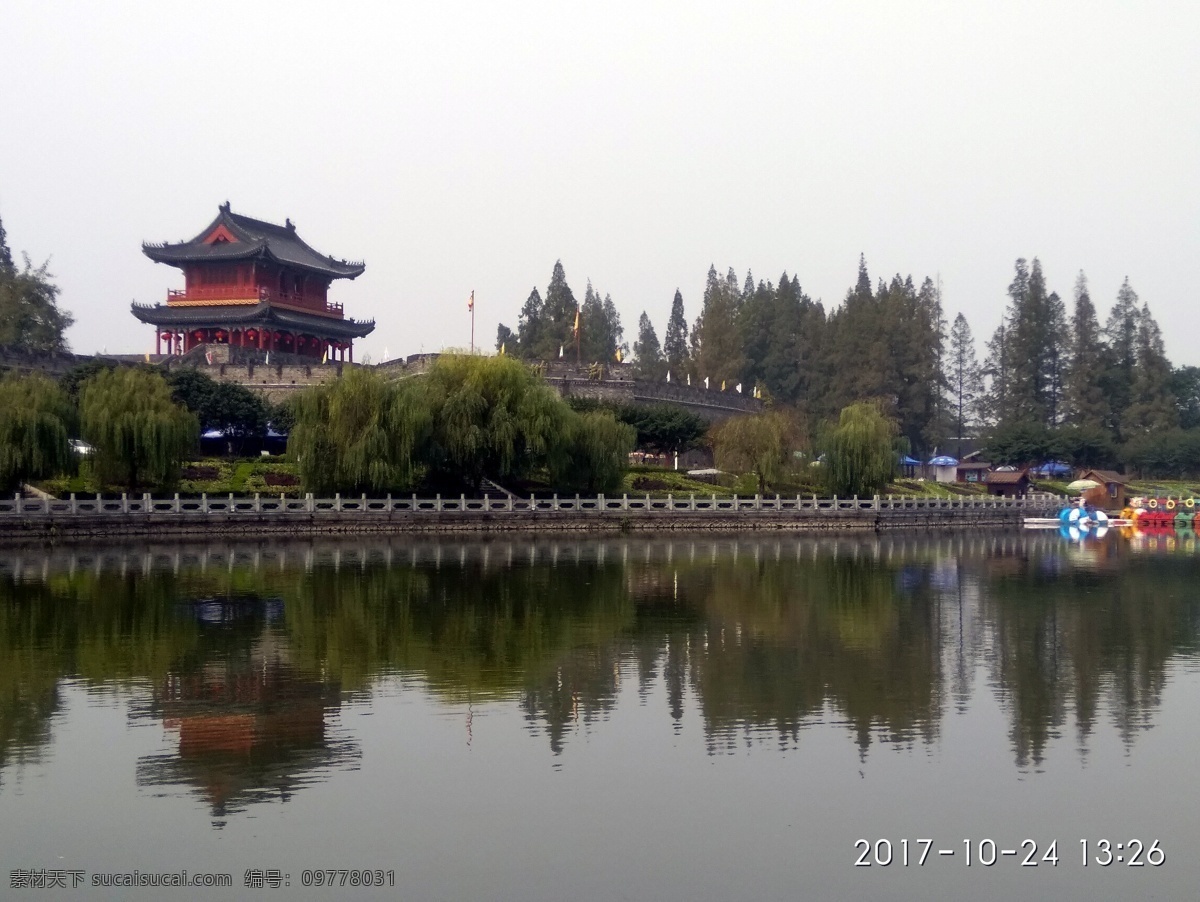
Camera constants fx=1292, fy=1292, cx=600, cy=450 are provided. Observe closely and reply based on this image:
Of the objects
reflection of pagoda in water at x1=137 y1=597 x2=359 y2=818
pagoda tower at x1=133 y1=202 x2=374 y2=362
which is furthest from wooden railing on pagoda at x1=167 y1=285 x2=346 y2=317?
reflection of pagoda in water at x1=137 y1=597 x2=359 y2=818

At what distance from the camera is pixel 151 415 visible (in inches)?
1361

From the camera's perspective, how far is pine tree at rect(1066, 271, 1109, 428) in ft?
219

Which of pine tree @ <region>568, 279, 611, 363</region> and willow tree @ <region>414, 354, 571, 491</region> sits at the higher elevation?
pine tree @ <region>568, 279, 611, 363</region>

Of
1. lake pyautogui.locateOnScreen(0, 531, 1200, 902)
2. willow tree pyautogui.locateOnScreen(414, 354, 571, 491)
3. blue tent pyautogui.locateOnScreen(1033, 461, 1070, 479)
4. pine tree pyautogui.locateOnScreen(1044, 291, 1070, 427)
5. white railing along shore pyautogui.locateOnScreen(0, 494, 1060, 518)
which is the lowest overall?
lake pyautogui.locateOnScreen(0, 531, 1200, 902)

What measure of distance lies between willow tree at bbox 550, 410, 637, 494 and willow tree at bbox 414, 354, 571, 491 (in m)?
0.78

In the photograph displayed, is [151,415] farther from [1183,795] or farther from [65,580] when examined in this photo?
[1183,795]

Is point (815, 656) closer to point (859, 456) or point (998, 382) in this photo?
point (859, 456)

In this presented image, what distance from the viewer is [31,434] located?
1292 inches

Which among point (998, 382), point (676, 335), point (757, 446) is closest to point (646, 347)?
point (676, 335)

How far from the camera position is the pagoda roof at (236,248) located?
55509 millimetres

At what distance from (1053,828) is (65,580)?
765 inches

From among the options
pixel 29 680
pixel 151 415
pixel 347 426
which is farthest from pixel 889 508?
pixel 29 680

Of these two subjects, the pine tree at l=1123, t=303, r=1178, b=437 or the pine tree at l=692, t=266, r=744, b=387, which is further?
the pine tree at l=692, t=266, r=744, b=387

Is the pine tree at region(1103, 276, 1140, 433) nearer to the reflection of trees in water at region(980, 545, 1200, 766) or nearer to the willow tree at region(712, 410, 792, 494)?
the willow tree at region(712, 410, 792, 494)
